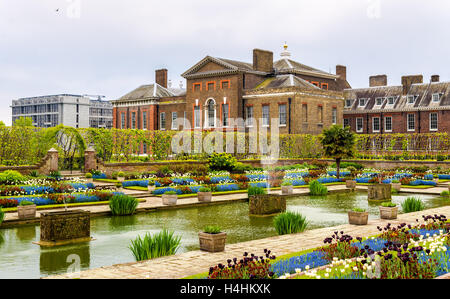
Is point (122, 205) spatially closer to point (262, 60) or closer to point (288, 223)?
point (288, 223)

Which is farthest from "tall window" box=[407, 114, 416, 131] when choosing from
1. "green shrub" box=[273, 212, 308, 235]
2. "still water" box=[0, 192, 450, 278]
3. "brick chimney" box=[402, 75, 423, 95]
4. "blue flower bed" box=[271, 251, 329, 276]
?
"blue flower bed" box=[271, 251, 329, 276]

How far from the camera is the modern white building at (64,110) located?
13262 centimetres

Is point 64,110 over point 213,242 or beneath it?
over

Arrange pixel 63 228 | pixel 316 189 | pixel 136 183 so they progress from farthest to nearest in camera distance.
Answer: pixel 136 183 < pixel 316 189 < pixel 63 228

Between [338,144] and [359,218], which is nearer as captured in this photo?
[359,218]

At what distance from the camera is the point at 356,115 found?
60500 millimetres

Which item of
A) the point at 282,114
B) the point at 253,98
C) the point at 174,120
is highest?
the point at 253,98

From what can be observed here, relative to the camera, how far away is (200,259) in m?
9.56

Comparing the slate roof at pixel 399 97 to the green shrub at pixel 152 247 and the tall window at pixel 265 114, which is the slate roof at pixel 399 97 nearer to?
the tall window at pixel 265 114

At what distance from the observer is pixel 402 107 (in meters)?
56.2

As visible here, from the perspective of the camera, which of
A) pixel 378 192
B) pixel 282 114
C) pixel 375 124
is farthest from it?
pixel 375 124

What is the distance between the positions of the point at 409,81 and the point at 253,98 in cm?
1923

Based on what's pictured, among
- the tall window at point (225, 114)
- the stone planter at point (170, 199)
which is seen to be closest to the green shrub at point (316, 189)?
the stone planter at point (170, 199)

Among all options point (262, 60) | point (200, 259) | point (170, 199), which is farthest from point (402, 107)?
point (200, 259)
